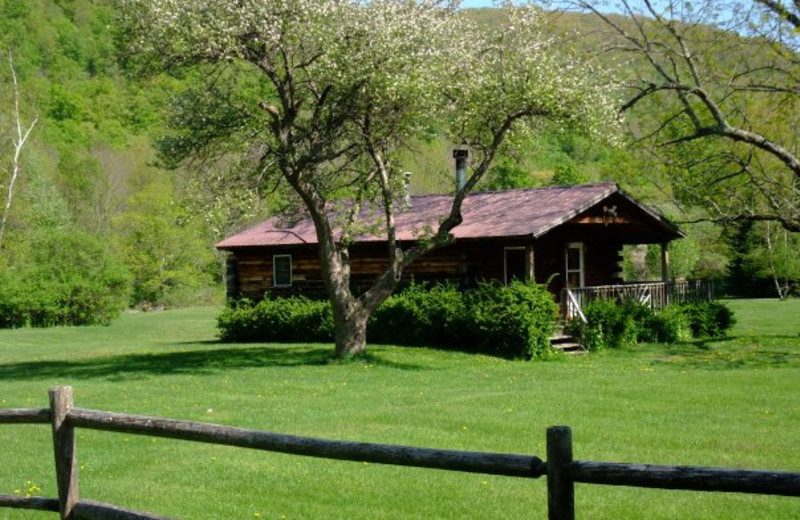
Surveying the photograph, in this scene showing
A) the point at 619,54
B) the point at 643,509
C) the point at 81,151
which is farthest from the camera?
the point at 81,151

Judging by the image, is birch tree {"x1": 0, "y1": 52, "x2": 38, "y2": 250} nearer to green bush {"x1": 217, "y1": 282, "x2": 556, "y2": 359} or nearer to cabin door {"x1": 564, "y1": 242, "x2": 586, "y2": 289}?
green bush {"x1": 217, "y1": 282, "x2": 556, "y2": 359}

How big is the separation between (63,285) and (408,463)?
4194cm

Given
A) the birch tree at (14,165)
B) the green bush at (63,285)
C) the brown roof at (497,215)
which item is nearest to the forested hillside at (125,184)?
the green bush at (63,285)

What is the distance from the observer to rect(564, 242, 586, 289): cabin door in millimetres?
33281

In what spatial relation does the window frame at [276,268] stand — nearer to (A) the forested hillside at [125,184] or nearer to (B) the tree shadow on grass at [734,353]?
(A) the forested hillside at [125,184]

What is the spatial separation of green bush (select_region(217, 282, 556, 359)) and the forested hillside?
3.65m

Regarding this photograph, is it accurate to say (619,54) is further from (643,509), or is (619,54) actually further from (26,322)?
(26,322)

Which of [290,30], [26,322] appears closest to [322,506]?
[290,30]

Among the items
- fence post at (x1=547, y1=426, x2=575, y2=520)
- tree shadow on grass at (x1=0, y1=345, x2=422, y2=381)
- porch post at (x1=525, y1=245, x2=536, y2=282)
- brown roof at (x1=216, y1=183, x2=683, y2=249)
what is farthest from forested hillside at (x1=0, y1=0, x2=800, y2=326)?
fence post at (x1=547, y1=426, x2=575, y2=520)

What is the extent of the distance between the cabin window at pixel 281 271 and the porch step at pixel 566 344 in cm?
1039

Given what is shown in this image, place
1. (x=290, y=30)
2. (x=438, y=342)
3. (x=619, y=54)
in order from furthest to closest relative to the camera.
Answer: (x=438, y=342), (x=619, y=54), (x=290, y=30)

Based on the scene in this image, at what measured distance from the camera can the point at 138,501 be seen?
9.41 meters

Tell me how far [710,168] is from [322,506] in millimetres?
24775

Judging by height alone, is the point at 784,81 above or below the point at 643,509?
above
